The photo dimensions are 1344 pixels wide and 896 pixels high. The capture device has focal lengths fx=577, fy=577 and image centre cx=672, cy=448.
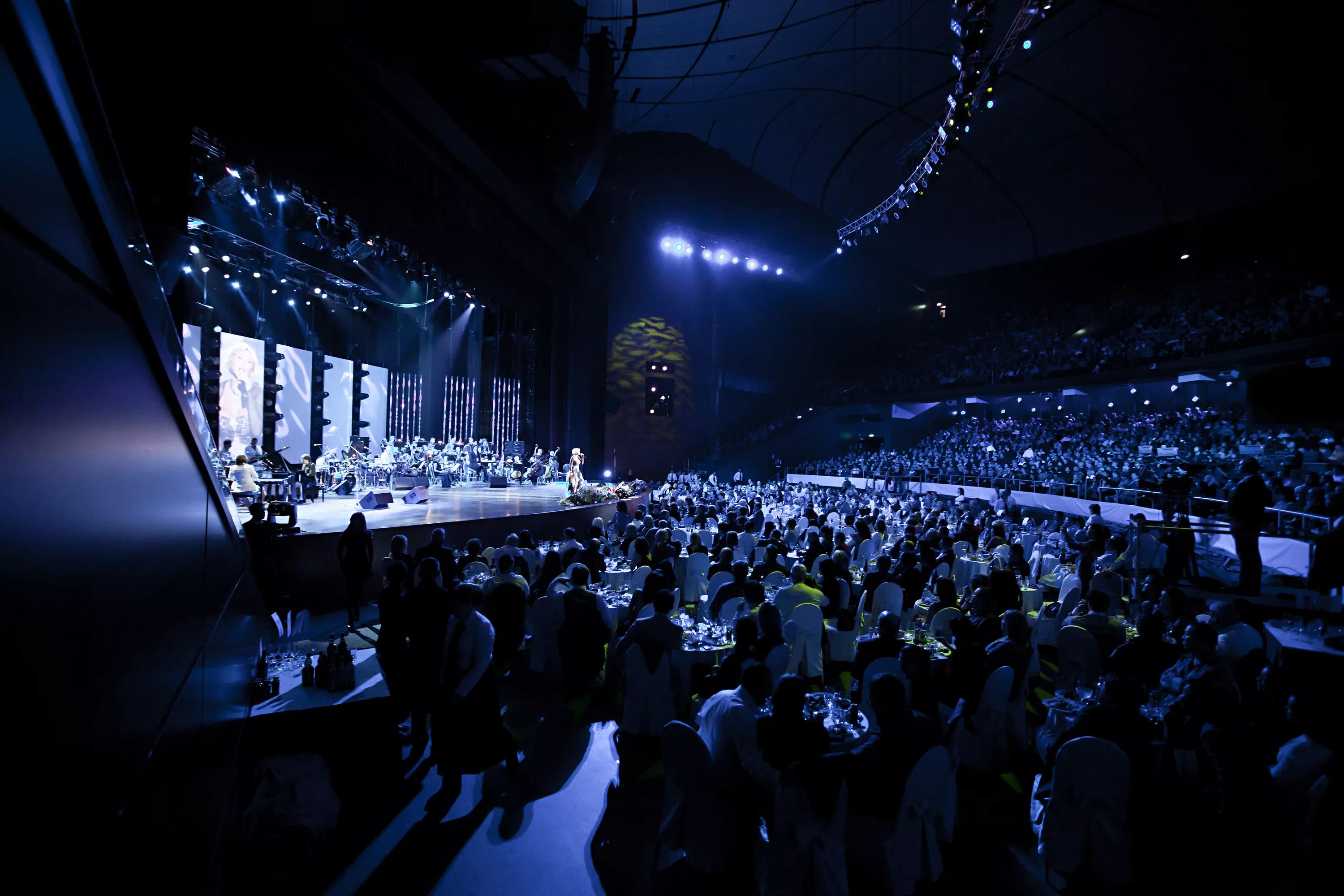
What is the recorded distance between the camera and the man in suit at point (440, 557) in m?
5.89

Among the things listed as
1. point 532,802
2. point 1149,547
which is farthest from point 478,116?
point 1149,547

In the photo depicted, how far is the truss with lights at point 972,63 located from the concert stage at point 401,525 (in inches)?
398

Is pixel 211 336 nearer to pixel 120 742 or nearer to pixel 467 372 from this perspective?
pixel 467 372

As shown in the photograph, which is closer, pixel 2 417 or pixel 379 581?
pixel 2 417

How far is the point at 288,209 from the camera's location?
34.7 ft

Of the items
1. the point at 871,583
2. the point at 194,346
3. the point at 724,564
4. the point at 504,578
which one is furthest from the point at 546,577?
the point at 194,346

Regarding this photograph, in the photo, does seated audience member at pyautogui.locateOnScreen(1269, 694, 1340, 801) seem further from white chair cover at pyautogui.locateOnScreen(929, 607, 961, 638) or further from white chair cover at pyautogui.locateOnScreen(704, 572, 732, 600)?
white chair cover at pyautogui.locateOnScreen(704, 572, 732, 600)

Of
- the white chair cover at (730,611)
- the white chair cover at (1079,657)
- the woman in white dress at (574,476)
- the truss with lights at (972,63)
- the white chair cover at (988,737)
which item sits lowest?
the white chair cover at (988,737)

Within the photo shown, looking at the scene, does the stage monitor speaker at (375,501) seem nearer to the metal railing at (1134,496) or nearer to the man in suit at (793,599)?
the man in suit at (793,599)

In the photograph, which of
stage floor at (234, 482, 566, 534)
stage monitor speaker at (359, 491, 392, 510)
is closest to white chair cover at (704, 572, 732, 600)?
stage floor at (234, 482, 566, 534)

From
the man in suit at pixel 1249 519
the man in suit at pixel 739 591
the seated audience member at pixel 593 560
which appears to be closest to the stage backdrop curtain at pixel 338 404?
the seated audience member at pixel 593 560

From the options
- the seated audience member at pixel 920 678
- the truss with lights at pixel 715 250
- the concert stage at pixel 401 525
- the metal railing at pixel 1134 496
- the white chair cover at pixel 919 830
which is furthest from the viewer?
the truss with lights at pixel 715 250

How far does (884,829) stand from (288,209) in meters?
12.8

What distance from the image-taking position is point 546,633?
5.93m
